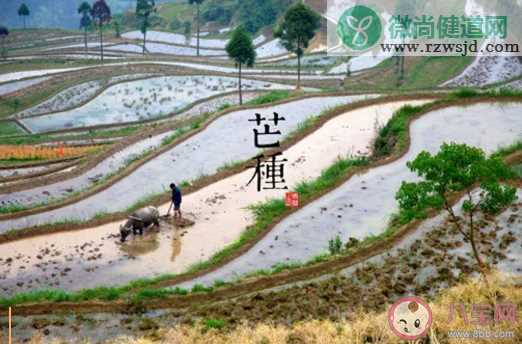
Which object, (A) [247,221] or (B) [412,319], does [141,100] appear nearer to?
(A) [247,221]

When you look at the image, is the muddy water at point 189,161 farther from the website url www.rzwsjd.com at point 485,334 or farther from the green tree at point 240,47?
the website url www.rzwsjd.com at point 485,334

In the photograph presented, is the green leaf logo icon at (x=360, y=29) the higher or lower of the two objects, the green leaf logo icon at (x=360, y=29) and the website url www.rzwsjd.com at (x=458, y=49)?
the higher

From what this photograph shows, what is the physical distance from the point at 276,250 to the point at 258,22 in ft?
282

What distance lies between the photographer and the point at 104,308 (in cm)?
1415

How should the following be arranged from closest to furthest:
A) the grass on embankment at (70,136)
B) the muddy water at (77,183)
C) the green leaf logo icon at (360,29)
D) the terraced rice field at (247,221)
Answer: the terraced rice field at (247,221) < the muddy water at (77,183) < the grass on embankment at (70,136) < the green leaf logo icon at (360,29)

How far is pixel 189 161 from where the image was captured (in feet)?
87.7

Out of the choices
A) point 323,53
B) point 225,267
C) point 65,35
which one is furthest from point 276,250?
point 65,35

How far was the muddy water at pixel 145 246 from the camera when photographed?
55.5ft

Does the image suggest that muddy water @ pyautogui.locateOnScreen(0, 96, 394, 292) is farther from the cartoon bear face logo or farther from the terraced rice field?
the cartoon bear face logo

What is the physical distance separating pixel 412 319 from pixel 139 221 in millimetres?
10584

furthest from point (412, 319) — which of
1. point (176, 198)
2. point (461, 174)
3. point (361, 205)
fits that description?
point (176, 198)

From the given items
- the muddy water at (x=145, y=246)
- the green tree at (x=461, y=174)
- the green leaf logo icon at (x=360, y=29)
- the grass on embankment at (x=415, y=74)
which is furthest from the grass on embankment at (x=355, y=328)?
the green leaf logo icon at (x=360, y=29)

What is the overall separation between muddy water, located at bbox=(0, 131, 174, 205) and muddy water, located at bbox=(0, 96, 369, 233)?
2.88 meters

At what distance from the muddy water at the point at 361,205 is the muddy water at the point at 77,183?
1149cm
